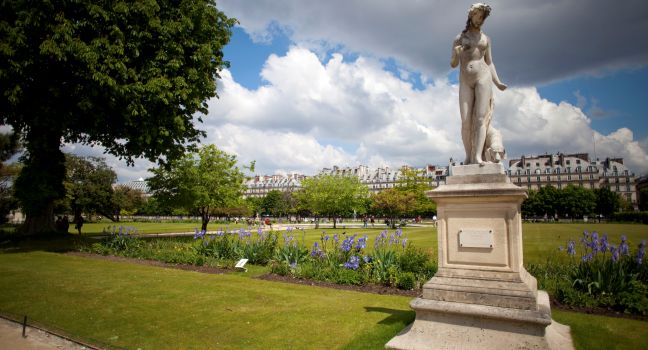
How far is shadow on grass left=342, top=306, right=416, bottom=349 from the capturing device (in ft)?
18.9

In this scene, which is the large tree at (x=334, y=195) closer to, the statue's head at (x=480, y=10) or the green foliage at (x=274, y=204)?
the statue's head at (x=480, y=10)

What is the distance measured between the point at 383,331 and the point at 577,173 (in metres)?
121

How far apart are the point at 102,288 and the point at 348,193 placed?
43506 mm

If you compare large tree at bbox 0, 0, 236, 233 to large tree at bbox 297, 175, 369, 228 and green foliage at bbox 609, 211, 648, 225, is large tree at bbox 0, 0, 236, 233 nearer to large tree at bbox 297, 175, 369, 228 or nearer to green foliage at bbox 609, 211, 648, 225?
large tree at bbox 297, 175, 369, 228

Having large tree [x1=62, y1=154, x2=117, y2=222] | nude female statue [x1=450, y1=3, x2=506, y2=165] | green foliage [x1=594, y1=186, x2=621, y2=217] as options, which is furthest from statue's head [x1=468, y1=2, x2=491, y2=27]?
green foliage [x1=594, y1=186, x2=621, y2=217]

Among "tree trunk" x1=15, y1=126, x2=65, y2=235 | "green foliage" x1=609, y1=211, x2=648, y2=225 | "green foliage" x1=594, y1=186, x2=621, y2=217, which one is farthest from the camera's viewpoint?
"green foliage" x1=594, y1=186, x2=621, y2=217

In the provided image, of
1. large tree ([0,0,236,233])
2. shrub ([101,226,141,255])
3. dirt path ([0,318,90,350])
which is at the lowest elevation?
dirt path ([0,318,90,350])

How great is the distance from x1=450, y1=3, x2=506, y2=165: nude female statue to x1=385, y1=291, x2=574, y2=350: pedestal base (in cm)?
222

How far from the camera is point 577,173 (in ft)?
349

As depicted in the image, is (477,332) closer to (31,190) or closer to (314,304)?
(314,304)

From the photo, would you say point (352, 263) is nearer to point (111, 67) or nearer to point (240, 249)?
point (240, 249)

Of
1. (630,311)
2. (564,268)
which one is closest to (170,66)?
(564,268)

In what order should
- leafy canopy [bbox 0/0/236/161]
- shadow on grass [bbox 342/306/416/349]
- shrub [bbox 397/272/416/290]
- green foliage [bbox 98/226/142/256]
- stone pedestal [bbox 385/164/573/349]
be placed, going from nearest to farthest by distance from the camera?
1. stone pedestal [bbox 385/164/573/349]
2. shadow on grass [bbox 342/306/416/349]
3. shrub [bbox 397/272/416/290]
4. leafy canopy [bbox 0/0/236/161]
5. green foliage [bbox 98/226/142/256]

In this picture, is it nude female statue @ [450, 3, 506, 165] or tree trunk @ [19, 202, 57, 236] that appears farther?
tree trunk @ [19, 202, 57, 236]
